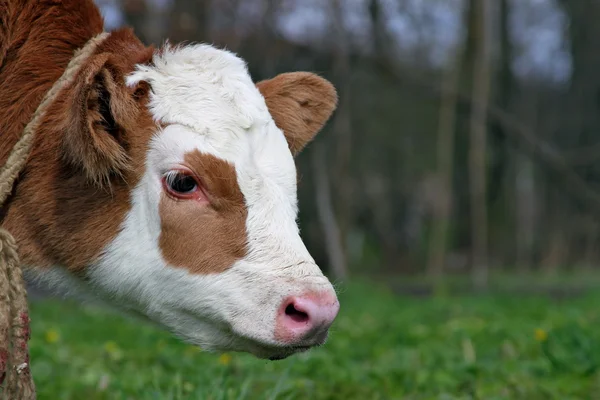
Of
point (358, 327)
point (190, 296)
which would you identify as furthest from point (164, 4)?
point (190, 296)

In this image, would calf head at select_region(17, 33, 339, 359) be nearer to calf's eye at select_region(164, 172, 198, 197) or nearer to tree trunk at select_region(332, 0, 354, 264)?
calf's eye at select_region(164, 172, 198, 197)

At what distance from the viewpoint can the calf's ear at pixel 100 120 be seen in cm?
280

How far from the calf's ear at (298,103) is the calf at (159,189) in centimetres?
31

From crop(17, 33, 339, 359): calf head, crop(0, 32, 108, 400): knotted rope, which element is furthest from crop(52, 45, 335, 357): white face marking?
crop(0, 32, 108, 400): knotted rope

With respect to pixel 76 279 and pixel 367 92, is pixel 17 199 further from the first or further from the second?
pixel 367 92

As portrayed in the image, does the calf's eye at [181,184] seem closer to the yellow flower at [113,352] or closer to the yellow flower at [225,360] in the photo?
the yellow flower at [225,360]

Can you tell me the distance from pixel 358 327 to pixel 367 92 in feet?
48.6

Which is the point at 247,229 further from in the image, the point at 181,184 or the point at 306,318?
the point at 306,318

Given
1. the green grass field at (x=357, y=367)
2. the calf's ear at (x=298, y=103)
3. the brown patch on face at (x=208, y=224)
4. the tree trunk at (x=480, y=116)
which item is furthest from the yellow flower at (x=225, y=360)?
the tree trunk at (x=480, y=116)

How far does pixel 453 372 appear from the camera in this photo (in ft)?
15.0

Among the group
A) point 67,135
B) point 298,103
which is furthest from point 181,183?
point 298,103

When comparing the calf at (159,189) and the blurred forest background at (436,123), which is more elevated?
the calf at (159,189)

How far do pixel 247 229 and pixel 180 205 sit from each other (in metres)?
0.27

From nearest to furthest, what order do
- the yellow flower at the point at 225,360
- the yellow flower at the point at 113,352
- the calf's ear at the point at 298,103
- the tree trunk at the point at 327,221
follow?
the calf's ear at the point at 298,103 < the yellow flower at the point at 225,360 < the yellow flower at the point at 113,352 < the tree trunk at the point at 327,221
